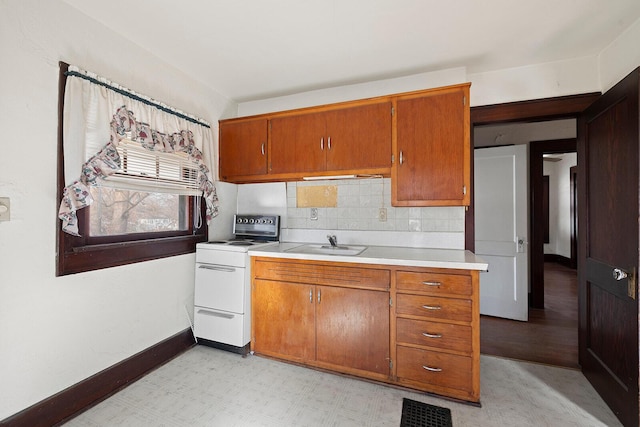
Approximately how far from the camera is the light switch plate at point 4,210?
1437mm

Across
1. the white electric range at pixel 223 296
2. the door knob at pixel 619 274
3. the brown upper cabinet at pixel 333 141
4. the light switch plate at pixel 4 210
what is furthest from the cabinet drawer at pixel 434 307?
the light switch plate at pixel 4 210

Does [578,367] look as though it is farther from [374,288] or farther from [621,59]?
[621,59]

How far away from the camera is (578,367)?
2.27 meters

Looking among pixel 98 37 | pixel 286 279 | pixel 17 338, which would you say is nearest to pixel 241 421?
pixel 286 279

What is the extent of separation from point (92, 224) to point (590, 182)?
11.7ft

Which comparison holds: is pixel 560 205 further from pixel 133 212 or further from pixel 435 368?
pixel 133 212

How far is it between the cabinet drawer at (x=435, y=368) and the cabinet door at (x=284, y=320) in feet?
2.31

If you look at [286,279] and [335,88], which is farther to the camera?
[335,88]

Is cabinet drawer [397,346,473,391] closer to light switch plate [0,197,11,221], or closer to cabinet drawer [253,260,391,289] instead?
cabinet drawer [253,260,391,289]

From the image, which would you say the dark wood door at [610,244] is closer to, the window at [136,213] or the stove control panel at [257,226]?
the stove control panel at [257,226]

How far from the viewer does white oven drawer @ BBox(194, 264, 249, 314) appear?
2398 millimetres

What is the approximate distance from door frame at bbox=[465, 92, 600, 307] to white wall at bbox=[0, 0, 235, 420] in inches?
110

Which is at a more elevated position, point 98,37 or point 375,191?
point 98,37

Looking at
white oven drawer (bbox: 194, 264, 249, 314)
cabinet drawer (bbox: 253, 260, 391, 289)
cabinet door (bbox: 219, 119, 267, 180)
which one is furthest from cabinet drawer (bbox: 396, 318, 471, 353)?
cabinet door (bbox: 219, 119, 267, 180)
